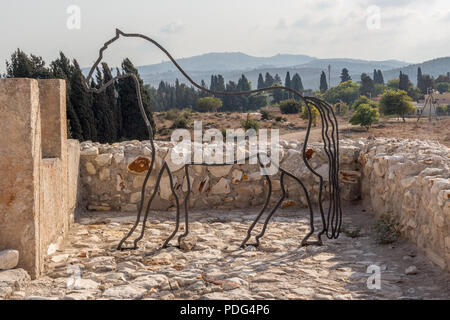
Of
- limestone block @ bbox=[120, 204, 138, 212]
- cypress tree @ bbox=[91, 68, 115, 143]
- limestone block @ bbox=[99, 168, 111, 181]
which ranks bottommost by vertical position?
limestone block @ bbox=[120, 204, 138, 212]

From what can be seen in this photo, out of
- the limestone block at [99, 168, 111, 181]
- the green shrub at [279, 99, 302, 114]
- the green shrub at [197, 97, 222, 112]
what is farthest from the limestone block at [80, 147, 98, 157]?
the green shrub at [197, 97, 222, 112]

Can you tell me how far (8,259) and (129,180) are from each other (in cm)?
238

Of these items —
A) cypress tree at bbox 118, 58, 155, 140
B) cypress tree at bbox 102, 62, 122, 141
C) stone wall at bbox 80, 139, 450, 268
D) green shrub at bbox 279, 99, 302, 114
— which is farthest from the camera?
green shrub at bbox 279, 99, 302, 114

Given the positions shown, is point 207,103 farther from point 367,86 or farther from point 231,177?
point 231,177

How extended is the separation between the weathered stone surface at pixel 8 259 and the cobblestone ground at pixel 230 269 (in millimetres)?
196

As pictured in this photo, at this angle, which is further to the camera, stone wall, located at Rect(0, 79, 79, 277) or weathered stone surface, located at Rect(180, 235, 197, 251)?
weathered stone surface, located at Rect(180, 235, 197, 251)

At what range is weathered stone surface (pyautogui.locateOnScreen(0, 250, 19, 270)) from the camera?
10.5 feet

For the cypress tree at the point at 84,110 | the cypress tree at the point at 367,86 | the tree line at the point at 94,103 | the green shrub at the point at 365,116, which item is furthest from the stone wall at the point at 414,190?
the cypress tree at the point at 367,86

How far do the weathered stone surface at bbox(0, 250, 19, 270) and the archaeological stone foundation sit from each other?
2.2 inches

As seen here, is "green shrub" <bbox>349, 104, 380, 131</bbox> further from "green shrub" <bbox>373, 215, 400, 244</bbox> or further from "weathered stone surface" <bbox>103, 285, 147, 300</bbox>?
"weathered stone surface" <bbox>103, 285, 147, 300</bbox>

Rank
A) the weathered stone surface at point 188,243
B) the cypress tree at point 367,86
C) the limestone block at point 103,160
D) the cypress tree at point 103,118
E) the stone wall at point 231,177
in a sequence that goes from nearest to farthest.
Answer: the weathered stone surface at point 188,243 → the stone wall at point 231,177 → the limestone block at point 103,160 → the cypress tree at point 103,118 → the cypress tree at point 367,86

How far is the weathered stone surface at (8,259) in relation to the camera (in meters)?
3.21

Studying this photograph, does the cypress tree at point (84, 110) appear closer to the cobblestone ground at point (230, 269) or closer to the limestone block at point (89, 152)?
the limestone block at point (89, 152)

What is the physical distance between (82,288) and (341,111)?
3775 cm
